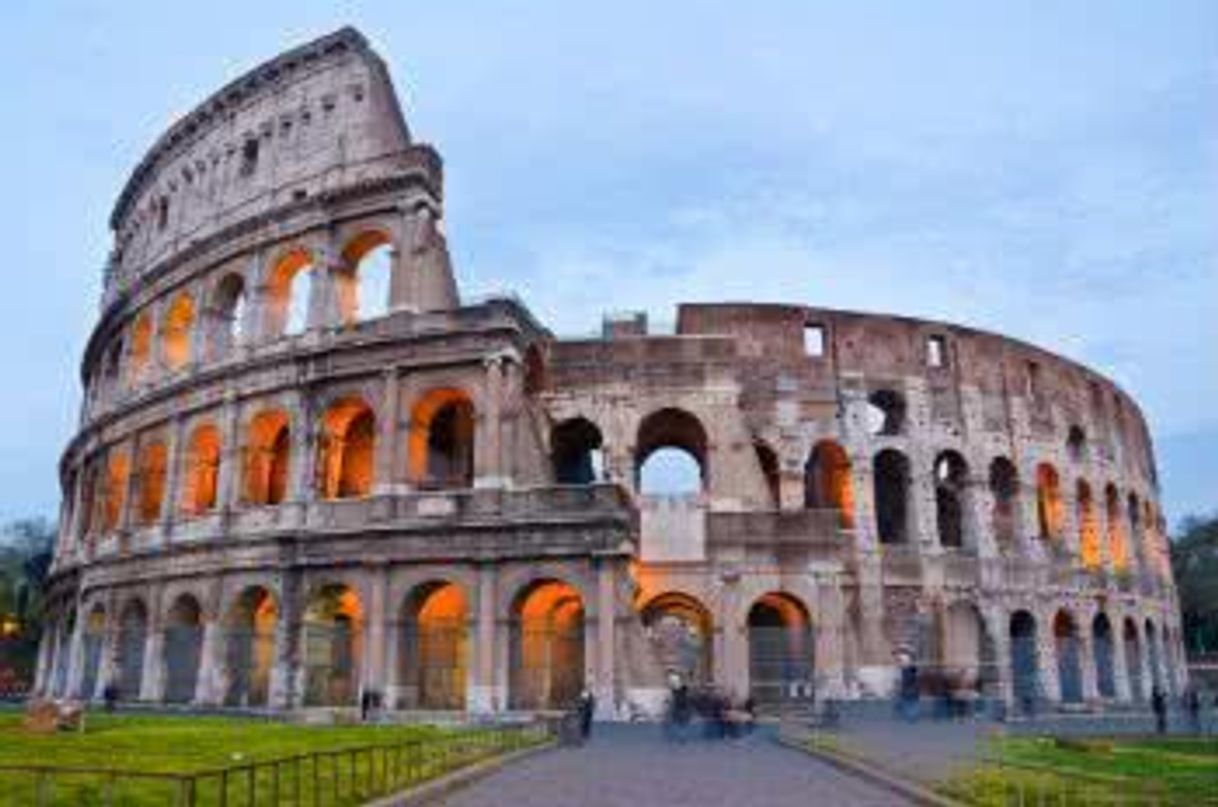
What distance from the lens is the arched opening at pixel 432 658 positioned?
939 inches

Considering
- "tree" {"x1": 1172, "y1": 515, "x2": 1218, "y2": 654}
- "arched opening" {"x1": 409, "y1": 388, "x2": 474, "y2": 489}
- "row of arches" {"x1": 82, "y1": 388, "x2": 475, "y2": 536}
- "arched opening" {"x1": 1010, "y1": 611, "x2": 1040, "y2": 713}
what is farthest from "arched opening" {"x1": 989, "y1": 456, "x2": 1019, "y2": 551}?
"tree" {"x1": 1172, "y1": 515, "x2": 1218, "y2": 654}

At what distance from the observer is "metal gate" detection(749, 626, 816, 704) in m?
25.8

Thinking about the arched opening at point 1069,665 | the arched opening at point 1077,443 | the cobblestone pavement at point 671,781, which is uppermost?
the arched opening at point 1077,443

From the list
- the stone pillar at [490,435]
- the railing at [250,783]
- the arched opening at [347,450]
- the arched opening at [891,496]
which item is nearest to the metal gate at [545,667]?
the stone pillar at [490,435]

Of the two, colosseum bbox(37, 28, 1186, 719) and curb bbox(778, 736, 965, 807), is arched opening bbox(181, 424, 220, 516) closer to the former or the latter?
colosseum bbox(37, 28, 1186, 719)

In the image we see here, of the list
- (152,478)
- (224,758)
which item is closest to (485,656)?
(224,758)

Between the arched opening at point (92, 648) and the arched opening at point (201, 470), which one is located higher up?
the arched opening at point (201, 470)

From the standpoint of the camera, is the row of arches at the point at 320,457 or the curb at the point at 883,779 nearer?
the curb at the point at 883,779

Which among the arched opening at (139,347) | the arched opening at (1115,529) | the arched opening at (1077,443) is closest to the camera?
the arched opening at (139,347)

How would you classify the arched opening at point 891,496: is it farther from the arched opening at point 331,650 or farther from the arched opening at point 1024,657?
the arched opening at point 331,650

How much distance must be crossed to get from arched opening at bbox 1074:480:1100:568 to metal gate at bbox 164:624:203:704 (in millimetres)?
26860

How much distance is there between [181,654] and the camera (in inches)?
1049

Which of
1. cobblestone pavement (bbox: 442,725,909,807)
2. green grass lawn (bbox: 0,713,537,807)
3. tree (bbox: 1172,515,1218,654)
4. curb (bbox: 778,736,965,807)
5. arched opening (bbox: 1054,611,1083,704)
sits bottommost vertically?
cobblestone pavement (bbox: 442,725,909,807)

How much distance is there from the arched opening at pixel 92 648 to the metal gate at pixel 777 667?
17532 millimetres
